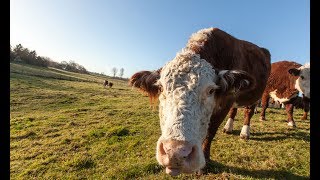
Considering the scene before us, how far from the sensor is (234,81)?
5781 mm

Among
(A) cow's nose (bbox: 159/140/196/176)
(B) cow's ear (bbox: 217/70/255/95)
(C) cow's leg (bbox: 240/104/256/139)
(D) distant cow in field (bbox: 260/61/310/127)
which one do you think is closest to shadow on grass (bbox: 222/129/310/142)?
(C) cow's leg (bbox: 240/104/256/139)

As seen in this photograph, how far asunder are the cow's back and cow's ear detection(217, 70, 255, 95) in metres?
0.40

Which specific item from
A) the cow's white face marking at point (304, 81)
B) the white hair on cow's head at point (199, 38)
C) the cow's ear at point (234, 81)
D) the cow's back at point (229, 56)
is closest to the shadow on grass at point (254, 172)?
the cow's back at point (229, 56)

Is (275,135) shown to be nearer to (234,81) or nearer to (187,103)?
(234,81)

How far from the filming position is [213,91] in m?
5.41

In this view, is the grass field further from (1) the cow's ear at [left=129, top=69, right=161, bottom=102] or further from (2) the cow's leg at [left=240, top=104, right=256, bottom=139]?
(1) the cow's ear at [left=129, top=69, right=161, bottom=102]

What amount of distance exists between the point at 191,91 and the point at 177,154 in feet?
4.09

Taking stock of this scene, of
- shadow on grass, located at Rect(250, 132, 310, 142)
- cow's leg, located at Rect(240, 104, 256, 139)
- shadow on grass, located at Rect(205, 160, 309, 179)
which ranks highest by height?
cow's leg, located at Rect(240, 104, 256, 139)

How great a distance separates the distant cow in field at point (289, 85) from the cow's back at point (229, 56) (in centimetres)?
349

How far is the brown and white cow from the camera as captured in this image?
423 centimetres

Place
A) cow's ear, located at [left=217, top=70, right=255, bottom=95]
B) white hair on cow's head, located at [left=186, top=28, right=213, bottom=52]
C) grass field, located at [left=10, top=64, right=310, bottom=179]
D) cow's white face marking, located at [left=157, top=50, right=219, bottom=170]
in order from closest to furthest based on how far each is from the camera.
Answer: cow's white face marking, located at [left=157, top=50, right=219, bottom=170]
cow's ear, located at [left=217, top=70, right=255, bottom=95]
white hair on cow's head, located at [left=186, top=28, right=213, bottom=52]
grass field, located at [left=10, top=64, right=310, bottom=179]

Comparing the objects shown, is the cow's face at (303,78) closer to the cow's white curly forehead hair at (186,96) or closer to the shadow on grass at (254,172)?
the shadow on grass at (254,172)

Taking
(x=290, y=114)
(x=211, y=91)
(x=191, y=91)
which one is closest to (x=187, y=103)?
(x=191, y=91)

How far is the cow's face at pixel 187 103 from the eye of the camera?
4184mm
